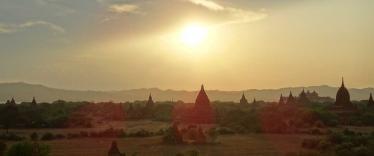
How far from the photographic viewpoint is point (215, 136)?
48.1 meters

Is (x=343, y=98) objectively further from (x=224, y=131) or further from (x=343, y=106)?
(x=224, y=131)

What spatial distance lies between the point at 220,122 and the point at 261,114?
17.4 ft

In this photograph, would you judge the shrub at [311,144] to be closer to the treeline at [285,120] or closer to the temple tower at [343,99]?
the treeline at [285,120]

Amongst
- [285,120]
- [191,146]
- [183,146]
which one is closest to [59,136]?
[183,146]

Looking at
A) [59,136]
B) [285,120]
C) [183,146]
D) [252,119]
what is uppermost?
[252,119]

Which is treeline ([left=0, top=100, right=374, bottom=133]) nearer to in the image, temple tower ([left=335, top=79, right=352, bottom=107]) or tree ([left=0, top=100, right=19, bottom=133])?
tree ([left=0, top=100, right=19, bottom=133])

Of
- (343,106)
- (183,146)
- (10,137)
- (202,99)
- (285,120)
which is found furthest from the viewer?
(343,106)

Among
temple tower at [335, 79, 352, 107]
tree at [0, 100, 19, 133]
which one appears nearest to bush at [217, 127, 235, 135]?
temple tower at [335, 79, 352, 107]

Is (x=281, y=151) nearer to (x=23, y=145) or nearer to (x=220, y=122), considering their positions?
(x=23, y=145)

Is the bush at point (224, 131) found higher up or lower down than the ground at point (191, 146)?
higher up

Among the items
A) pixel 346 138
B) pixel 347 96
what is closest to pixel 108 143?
pixel 346 138

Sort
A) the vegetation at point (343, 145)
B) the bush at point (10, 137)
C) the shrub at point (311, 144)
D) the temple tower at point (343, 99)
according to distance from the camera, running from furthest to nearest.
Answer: the temple tower at point (343, 99) → the bush at point (10, 137) → the shrub at point (311, 144) → the vegetation at point (343, 145)

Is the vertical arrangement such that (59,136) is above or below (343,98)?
below

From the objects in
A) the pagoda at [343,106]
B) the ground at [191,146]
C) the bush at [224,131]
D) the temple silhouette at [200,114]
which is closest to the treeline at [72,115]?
the temple silhouette at [200,114]
